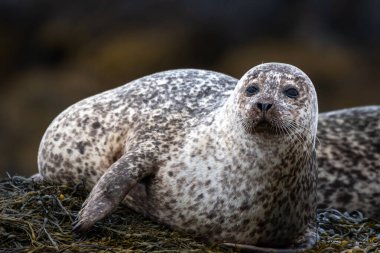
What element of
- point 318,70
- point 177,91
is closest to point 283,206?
point 177,91

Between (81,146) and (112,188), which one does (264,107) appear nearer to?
(112,188)

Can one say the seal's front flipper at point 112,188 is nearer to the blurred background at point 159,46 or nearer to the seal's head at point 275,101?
the seal's head at point 275,101

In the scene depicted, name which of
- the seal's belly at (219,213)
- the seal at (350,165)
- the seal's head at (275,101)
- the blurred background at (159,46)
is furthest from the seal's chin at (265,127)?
the blurred background at (159,46)

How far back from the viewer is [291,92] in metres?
6.03

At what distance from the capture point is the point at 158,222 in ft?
21.0

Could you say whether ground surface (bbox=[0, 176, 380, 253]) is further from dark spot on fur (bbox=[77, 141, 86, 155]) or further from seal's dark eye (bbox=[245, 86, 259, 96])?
seal's dark eye (bbox=[245, 86, 259, 96])

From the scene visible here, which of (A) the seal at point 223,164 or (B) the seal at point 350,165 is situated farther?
(B) the seal at point 350,165

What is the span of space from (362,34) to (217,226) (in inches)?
442

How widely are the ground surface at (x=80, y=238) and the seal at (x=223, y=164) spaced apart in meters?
0.12

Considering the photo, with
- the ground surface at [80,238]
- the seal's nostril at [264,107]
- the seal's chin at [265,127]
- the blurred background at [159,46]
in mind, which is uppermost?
the blurred background at [159,46]

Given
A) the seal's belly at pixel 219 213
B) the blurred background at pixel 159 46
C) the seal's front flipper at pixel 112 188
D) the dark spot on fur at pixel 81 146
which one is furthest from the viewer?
the blurred background at pixel 159 46

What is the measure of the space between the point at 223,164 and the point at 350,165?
2.05 meters

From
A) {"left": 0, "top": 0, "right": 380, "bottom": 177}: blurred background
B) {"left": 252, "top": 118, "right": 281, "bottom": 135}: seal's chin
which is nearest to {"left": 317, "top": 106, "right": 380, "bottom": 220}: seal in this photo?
{"left": 252, "top": 118, "right": 281, "bottom": 135}: seal's chin

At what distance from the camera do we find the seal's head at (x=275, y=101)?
5750 mm
